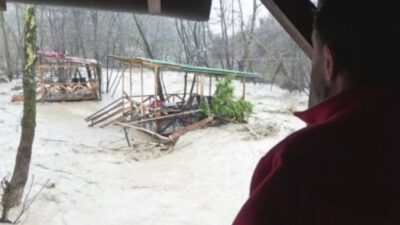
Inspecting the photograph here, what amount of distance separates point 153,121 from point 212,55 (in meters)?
8.27

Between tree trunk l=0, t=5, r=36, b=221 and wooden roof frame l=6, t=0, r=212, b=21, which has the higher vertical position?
wooden roof frame l=6, t=0, r=212, b=21

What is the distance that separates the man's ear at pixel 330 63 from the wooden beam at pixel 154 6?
53.7 inches

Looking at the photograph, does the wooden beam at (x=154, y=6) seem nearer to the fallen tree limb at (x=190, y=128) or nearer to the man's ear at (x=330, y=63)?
the man's ear at (x=330, y=63)

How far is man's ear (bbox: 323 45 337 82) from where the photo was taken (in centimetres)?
81

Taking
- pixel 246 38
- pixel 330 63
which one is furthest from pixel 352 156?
pixel 246 38

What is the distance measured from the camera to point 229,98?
40.0ft

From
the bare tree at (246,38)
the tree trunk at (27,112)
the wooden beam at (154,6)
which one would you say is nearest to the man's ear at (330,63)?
the wooden beam at (154,6)

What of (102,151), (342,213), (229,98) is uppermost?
(342,213)

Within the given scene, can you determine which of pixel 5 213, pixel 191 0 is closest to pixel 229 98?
pixel 5 213

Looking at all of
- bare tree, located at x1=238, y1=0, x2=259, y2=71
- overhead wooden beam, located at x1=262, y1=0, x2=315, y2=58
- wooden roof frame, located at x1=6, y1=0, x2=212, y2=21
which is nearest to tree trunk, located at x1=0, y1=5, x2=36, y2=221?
wooden roof frame, located at x1=6, y1=0, x2=212, y2=21

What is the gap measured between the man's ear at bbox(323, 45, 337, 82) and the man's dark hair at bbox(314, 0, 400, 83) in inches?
0.5

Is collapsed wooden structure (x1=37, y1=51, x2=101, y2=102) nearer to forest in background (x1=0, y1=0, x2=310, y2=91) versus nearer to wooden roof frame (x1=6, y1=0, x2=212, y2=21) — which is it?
forest in background (x1=0, y1=0, x2=310, y2=91)

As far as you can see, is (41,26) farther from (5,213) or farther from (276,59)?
(5,213)

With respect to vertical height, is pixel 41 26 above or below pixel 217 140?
above
